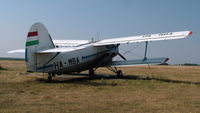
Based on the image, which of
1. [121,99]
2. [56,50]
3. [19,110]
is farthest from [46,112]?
[56,50]

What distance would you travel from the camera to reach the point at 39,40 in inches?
622

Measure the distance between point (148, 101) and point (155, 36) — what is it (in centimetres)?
872

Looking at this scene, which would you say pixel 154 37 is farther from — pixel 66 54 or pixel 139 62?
pixel 66 54

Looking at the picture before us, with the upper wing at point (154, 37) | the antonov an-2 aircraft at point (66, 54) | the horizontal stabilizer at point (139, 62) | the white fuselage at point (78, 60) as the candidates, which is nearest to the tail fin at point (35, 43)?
the antonov an-2 aircraft at point (66, 54)

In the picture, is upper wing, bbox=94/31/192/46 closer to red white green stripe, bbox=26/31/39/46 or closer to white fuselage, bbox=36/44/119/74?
white fuselage, bbox=36/44/119/74

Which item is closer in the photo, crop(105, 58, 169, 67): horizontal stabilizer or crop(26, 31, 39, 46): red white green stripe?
crop(26, 31, 39, 46): red white green stripe

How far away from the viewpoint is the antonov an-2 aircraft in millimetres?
15461

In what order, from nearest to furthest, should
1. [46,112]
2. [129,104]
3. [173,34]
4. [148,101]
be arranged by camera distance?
[46,112], [129,104], [148,101], [173,34]

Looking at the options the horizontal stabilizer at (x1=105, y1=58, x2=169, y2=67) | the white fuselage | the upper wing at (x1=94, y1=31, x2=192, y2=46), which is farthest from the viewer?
the horizontal stabilizer at (x1=105, y1=58, x2=169, y2=67)

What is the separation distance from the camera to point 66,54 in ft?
55.1

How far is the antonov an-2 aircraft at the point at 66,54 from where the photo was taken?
1546 centimetres

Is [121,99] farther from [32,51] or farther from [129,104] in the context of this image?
[32,51]

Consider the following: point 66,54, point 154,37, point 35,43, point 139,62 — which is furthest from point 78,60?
point 154,37

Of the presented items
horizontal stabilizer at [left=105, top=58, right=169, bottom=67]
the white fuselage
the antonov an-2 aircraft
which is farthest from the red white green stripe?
horizontal stabilizer at [left=105, top=58, right=169, bottom=67]
